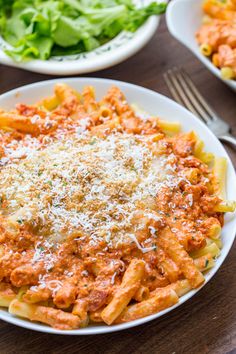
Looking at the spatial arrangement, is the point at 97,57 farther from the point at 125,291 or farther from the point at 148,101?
the point at 125,291

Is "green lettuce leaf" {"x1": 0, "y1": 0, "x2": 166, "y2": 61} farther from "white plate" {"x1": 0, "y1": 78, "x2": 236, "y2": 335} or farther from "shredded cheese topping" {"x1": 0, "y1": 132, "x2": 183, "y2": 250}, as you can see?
"shredded cheese topping" {"x1": 0, "y1": 132, "x2": 183, "y2": 250}

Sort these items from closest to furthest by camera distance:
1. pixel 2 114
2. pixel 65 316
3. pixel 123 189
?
pixel 65 316 → pixel 123 189 → pixel 2 114

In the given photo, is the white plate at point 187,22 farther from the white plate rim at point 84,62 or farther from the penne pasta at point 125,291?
the penne pasta at point 125,291

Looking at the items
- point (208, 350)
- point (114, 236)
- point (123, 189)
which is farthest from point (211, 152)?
point (208, 350)

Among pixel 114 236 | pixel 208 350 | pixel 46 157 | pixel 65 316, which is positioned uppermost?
pixel 46 157

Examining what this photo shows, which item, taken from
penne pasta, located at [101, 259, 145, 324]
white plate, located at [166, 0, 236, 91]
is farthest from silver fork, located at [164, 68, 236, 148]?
penne pasta, located at [101, 259, 145, 324]

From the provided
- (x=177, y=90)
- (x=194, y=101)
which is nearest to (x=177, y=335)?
(x=194, y=101)

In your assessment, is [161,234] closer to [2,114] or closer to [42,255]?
[42,255]
